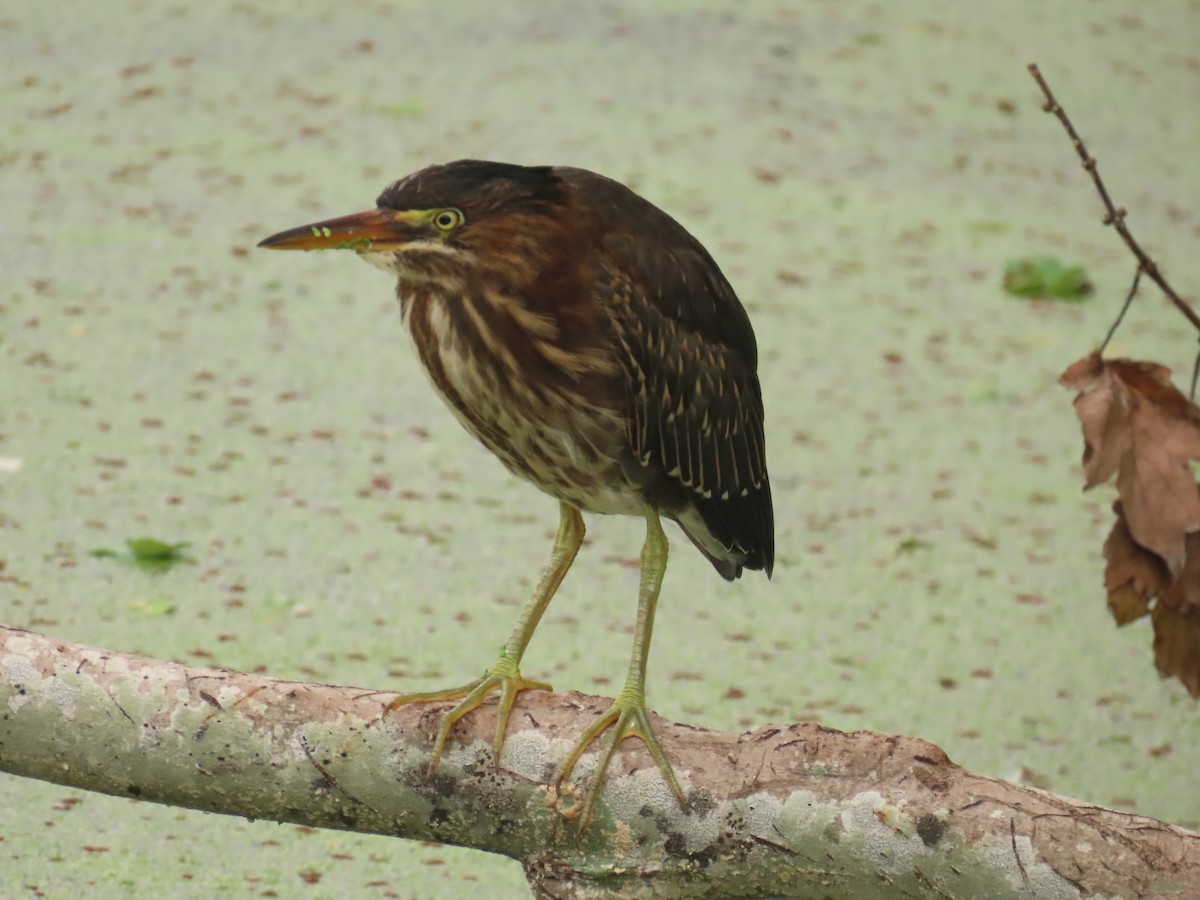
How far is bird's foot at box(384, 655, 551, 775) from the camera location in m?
1.63

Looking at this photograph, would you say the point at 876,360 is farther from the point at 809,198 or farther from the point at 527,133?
the point at 527,133

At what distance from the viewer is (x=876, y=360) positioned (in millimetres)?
3537

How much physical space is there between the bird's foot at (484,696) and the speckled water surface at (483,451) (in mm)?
419

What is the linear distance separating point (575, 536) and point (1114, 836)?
73cm

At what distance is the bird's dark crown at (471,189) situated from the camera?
1579 mm

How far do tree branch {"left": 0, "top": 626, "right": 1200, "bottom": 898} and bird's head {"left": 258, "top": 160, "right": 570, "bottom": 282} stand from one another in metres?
0.42

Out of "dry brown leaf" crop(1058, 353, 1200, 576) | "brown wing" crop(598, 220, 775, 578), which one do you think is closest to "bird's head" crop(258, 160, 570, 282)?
"brown wing" crop(598, 220, 775, 578)

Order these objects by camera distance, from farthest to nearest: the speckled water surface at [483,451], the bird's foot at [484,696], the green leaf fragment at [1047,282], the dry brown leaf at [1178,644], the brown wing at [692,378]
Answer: the green leaf fragment at [1047,282]
the speckled water surface at [483,451]
the dry brown leaf at [1178,644]
the brown wing at [692,378]
the bird's foot at [484,696]

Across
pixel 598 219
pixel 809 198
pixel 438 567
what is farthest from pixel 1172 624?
pixel 809 198

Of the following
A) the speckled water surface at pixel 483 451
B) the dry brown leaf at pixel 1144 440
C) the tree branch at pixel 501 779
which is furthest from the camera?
the speckled water surface at pixel 483 451

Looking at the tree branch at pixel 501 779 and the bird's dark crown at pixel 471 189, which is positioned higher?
the bird's dark crown at pixel 471 189

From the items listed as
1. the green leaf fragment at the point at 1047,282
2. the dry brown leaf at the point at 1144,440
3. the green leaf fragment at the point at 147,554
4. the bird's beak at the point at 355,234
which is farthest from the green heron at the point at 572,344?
the green leaf fragment at the point at 1047,282

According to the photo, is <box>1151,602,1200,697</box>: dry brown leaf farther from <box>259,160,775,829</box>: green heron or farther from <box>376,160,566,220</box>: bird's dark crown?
<box>376,160,566,220</box>: bird's dark crown

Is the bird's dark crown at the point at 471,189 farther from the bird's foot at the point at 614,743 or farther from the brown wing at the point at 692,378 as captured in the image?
the bird's foot at the point at 614,743
